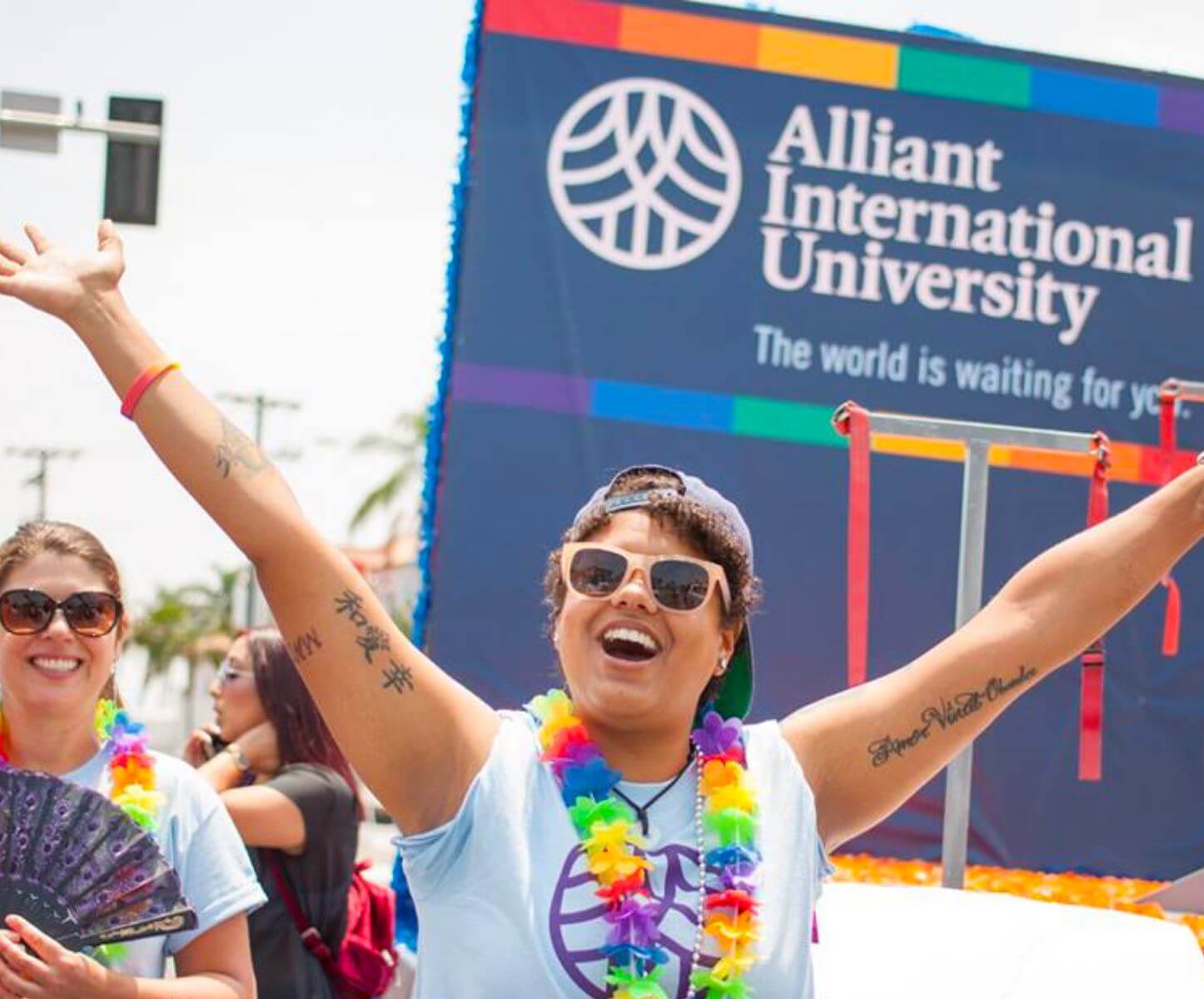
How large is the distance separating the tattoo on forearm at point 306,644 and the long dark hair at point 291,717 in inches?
89.9

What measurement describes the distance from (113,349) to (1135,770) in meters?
5.97

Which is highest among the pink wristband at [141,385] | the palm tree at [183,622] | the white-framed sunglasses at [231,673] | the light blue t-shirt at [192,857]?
the pink wristband at [141,385]

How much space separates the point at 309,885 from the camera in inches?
158

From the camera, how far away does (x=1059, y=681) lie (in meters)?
7.15

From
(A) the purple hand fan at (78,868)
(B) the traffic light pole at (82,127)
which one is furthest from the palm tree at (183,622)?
(A) the purple hand fan at (78,868)

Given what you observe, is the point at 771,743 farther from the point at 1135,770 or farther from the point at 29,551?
the point at 1135,770

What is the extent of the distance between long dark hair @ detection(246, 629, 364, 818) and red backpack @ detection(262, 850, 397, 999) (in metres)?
0.22

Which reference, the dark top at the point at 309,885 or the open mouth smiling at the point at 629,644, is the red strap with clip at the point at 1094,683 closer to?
the open mouth smiling at the point at 629,644

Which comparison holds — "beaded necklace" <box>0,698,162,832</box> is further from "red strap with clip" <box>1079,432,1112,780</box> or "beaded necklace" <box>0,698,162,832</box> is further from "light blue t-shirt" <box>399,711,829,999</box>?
"red strap with clip" <box>1079,432,1112,780</box>

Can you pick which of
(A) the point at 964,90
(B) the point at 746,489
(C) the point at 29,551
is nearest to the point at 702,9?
(A) the point at 964,90

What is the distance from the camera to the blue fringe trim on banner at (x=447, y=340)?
6605mm

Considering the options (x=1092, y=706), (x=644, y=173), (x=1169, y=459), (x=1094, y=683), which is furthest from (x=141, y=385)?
(x=644, y=173)

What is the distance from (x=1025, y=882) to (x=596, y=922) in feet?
14.7

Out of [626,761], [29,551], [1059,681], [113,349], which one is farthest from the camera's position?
[1059,681]
